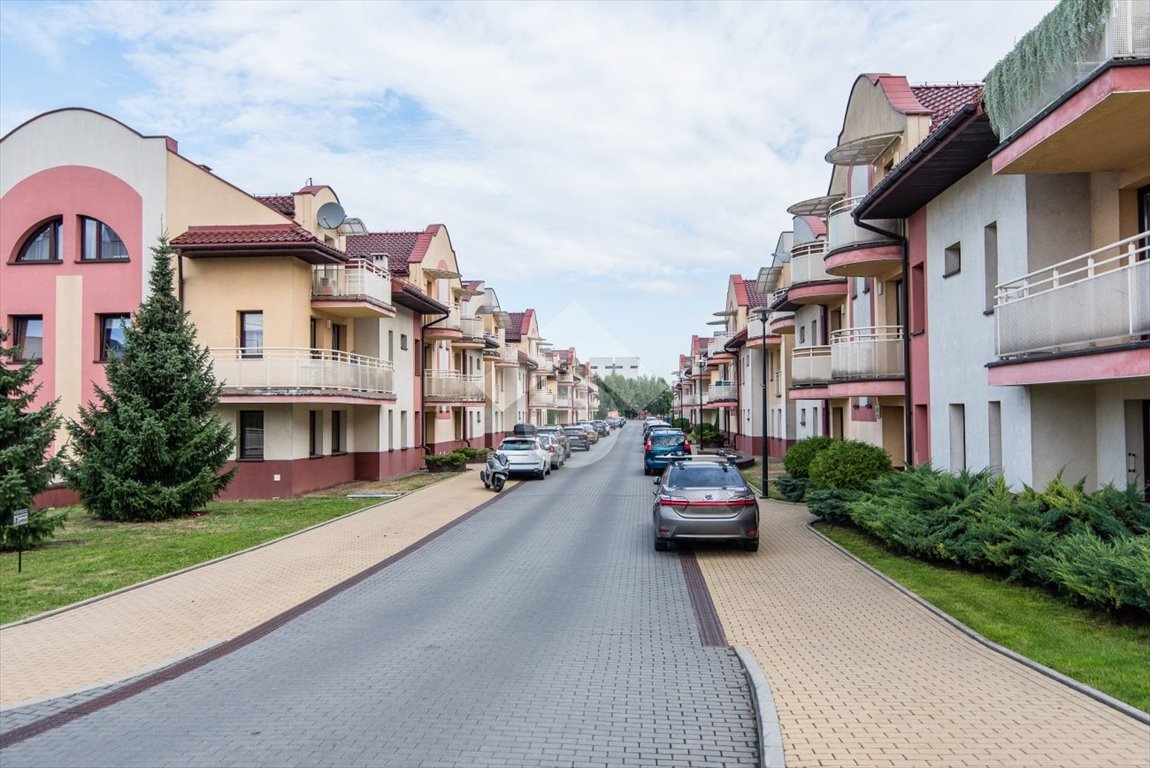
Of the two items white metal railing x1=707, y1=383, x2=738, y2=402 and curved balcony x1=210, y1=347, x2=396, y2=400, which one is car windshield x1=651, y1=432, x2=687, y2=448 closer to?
curved balcony x1=210, y1=347, x2=396, y2=400

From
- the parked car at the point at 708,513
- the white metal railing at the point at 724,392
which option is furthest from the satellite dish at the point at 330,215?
the white metal railing at the point at 724,392

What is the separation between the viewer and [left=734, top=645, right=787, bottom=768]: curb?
16.7ft

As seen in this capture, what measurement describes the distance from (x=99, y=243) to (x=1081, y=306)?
78.9ft

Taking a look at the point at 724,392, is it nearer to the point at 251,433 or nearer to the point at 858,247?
the point at 858,247

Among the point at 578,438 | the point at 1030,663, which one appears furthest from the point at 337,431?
the point at 578,438

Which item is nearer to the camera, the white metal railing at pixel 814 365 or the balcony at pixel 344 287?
the white metal railing at pixel 814 365

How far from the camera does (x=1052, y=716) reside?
18.6ft

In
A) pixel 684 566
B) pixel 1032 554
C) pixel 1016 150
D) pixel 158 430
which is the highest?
pixel 1016 150

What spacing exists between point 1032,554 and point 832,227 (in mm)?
10900

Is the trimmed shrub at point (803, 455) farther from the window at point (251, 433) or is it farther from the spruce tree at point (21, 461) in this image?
the spruce tree at point (21, 461)

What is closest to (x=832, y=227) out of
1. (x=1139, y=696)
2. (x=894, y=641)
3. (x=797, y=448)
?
(x=797, y=448)

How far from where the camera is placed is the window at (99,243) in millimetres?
23031

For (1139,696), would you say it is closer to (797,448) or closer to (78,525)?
(797,448)

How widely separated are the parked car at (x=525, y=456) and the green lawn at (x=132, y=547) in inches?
298
